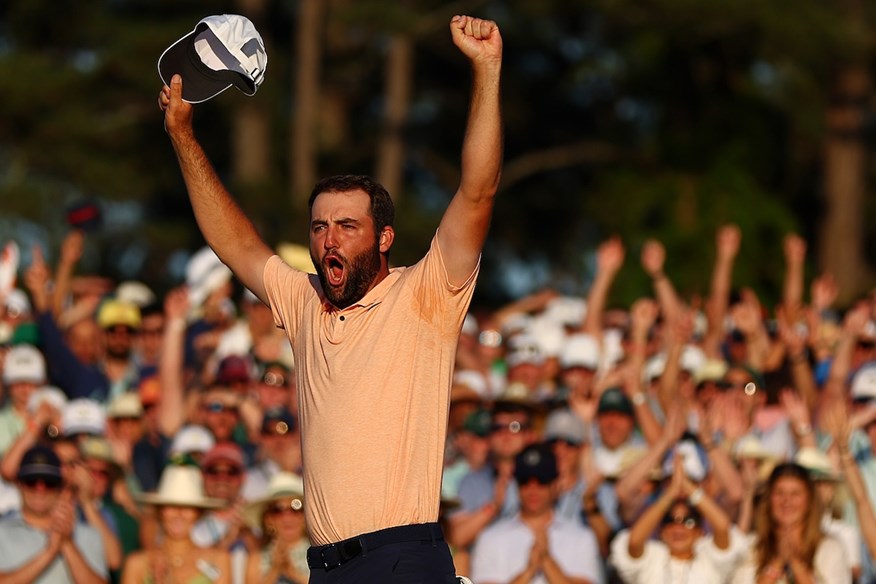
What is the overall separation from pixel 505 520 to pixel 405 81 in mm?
19104

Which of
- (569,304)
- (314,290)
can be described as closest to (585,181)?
(569,304)

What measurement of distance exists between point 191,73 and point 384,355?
1.28 metres

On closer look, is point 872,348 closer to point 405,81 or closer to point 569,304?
point 569,304

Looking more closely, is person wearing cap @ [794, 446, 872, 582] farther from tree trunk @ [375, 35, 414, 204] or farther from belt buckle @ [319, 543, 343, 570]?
tree trunk @ [375, 35, 414, 204]

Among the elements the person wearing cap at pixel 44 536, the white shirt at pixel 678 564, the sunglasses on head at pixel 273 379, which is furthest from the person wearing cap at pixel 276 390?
the white shirt at pixel 678 564

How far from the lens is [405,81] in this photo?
2886 cm

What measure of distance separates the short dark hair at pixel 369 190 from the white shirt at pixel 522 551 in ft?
12.1

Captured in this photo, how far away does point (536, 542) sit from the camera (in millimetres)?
9875

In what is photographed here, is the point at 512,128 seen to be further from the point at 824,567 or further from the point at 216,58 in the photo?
the point at 216,58

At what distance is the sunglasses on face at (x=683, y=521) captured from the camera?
9587 millimetres

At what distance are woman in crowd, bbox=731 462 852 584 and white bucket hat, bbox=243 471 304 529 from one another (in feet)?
7.03

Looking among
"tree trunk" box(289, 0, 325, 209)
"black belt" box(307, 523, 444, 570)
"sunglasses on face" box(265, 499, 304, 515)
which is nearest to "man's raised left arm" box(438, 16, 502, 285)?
"black belt" box(307, 523, 444, 570)

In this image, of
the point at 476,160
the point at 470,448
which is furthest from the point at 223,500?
the point at 476,160

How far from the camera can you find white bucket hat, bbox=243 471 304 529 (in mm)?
9672
